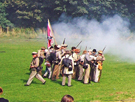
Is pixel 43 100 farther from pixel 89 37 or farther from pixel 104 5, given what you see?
pixel 104 5

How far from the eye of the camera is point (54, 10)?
44.1 meters

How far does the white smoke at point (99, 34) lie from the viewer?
Answer: 91.1ft

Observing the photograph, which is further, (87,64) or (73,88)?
(87,64)

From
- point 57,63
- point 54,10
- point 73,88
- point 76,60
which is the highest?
point 54,10

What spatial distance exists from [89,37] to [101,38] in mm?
3315

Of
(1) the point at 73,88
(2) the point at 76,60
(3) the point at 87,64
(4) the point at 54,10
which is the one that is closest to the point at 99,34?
(4) the point at 54,10

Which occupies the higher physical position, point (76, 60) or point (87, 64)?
point (76, 60)

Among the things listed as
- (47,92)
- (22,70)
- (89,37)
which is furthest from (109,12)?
(47,92)

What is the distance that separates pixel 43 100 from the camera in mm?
11367

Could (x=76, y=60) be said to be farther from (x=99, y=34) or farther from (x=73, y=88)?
(x=99, y=34)

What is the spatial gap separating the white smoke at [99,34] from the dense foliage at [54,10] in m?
1.38

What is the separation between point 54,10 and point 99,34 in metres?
13.1

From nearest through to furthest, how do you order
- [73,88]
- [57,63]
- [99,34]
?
1. [73,88]
2. [57,63]
3. [99,34]

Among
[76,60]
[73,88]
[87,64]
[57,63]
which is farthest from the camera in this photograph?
[57,63]
